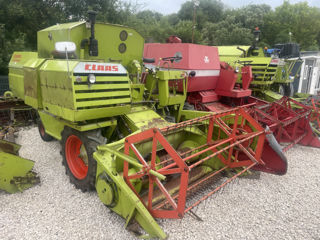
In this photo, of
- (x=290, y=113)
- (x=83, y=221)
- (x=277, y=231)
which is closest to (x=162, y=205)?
(x=83, y=221)

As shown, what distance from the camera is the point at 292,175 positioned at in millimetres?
4273

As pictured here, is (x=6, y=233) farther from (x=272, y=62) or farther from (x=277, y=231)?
(x=272, y=62)

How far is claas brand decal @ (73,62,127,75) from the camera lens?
9.55 ft

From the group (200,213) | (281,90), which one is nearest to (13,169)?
(200,213)

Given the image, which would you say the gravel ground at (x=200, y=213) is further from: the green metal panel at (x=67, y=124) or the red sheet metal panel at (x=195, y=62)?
the red sheet metal panel at (x=195, y=62)

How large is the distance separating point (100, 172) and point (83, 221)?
25.6 inches

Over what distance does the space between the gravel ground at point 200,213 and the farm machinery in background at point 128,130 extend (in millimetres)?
249

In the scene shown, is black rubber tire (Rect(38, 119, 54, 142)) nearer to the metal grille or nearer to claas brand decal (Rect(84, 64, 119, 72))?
the metal grille

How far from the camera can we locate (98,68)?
120 inches

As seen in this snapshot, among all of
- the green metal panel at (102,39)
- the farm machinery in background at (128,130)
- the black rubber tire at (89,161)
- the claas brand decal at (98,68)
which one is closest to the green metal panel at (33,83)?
the farm machinery in background at (128,130)

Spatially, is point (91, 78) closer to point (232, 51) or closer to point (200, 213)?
point (200, 213)

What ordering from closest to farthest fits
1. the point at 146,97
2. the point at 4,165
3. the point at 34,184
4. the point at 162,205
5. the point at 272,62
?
the point at 162,205
the point at 4,165
the point at 34,184
the point at 146,97
the point at 272,62

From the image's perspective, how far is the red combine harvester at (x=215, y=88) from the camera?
5258 millimetres

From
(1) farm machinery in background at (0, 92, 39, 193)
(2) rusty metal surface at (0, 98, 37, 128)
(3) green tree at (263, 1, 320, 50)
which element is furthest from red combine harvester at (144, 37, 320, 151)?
(3) green tree at (263, 1, 320, 50)
